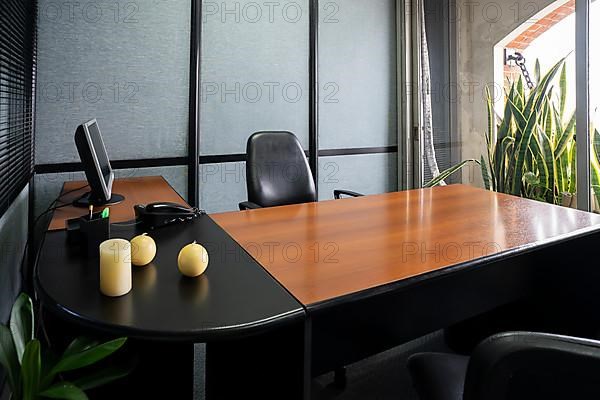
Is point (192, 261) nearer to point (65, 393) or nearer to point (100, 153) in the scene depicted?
point (65, 393)

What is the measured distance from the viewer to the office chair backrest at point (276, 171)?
248cm

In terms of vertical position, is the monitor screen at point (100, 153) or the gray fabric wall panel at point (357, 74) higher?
the gray fabric wall panel at point (357, 74)

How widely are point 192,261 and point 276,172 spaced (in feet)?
4.99

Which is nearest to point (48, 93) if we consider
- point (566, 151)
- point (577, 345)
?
point (577, 345)

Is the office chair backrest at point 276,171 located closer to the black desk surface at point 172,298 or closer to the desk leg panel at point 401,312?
the black desk surface at point 172,298

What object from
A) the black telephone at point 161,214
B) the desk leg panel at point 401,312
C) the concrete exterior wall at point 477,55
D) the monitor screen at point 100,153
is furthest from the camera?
the concrete exterior wall at point 477,55

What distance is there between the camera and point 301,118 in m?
3.48

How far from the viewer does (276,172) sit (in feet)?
8.46

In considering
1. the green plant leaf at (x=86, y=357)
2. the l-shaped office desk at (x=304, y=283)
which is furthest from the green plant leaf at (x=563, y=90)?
the green plant leaf at (x=86, y=357)

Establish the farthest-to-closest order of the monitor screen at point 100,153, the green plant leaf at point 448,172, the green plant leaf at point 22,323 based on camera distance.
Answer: the green plant leaf at point 448,172 → the monitor screen at point 100,153 → the green plant leaf at point 22,323

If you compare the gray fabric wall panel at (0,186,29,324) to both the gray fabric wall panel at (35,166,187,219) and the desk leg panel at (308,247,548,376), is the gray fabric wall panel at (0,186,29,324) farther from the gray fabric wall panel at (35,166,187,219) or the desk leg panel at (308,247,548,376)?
the desk leg panel at (308,247,548,376)

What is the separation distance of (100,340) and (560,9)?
10.1ft

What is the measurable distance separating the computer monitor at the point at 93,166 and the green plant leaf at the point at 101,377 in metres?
0.98

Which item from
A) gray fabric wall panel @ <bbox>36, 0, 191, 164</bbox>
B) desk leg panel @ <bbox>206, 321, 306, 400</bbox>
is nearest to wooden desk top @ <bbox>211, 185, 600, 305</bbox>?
desk leg panel @ <bbox>206, 321, 306, 400</bbox>
